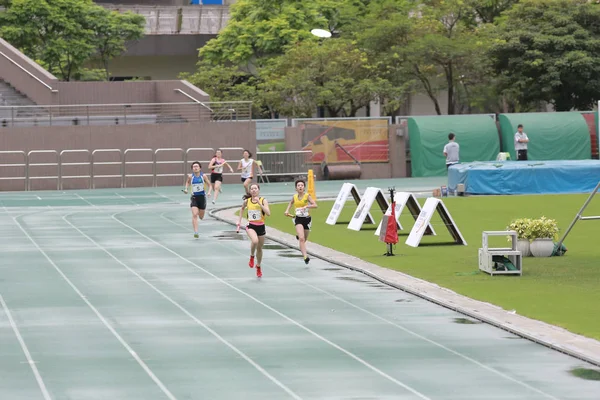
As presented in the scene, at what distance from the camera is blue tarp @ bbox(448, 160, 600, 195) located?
42156mm

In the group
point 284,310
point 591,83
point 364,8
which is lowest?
point 284,310

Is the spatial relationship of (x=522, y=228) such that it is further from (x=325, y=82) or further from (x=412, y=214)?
(x=325, y=82)

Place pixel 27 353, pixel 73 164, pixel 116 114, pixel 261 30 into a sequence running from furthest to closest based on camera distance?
pixel 261 30 → pixel 116 114 → pixel 73 164 → pixel 27 353

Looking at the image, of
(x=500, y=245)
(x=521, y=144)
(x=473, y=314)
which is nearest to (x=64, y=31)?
(x=521, y=144)

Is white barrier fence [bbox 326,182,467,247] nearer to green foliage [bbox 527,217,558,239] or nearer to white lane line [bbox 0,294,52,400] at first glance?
green foliage [bbox 527,217,558,239]

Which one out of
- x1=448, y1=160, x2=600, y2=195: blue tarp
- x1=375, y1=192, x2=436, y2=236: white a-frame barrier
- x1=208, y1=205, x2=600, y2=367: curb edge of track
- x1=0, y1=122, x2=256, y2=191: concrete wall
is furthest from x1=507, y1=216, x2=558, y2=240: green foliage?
x1=0, y1=122, x2=256, y2=191: concrete wall

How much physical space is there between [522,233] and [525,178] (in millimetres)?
19787

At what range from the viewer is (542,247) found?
23266 mm

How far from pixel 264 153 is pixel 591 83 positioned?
57.6 feet

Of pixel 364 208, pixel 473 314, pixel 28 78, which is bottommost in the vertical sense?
pixel 473 314

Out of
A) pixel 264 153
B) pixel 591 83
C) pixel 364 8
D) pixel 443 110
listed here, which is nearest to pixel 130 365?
pixel 264 153

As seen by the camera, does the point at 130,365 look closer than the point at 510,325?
Yes

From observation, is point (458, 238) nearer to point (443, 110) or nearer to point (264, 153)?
point (264, 153)

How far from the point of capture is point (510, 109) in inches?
2783
